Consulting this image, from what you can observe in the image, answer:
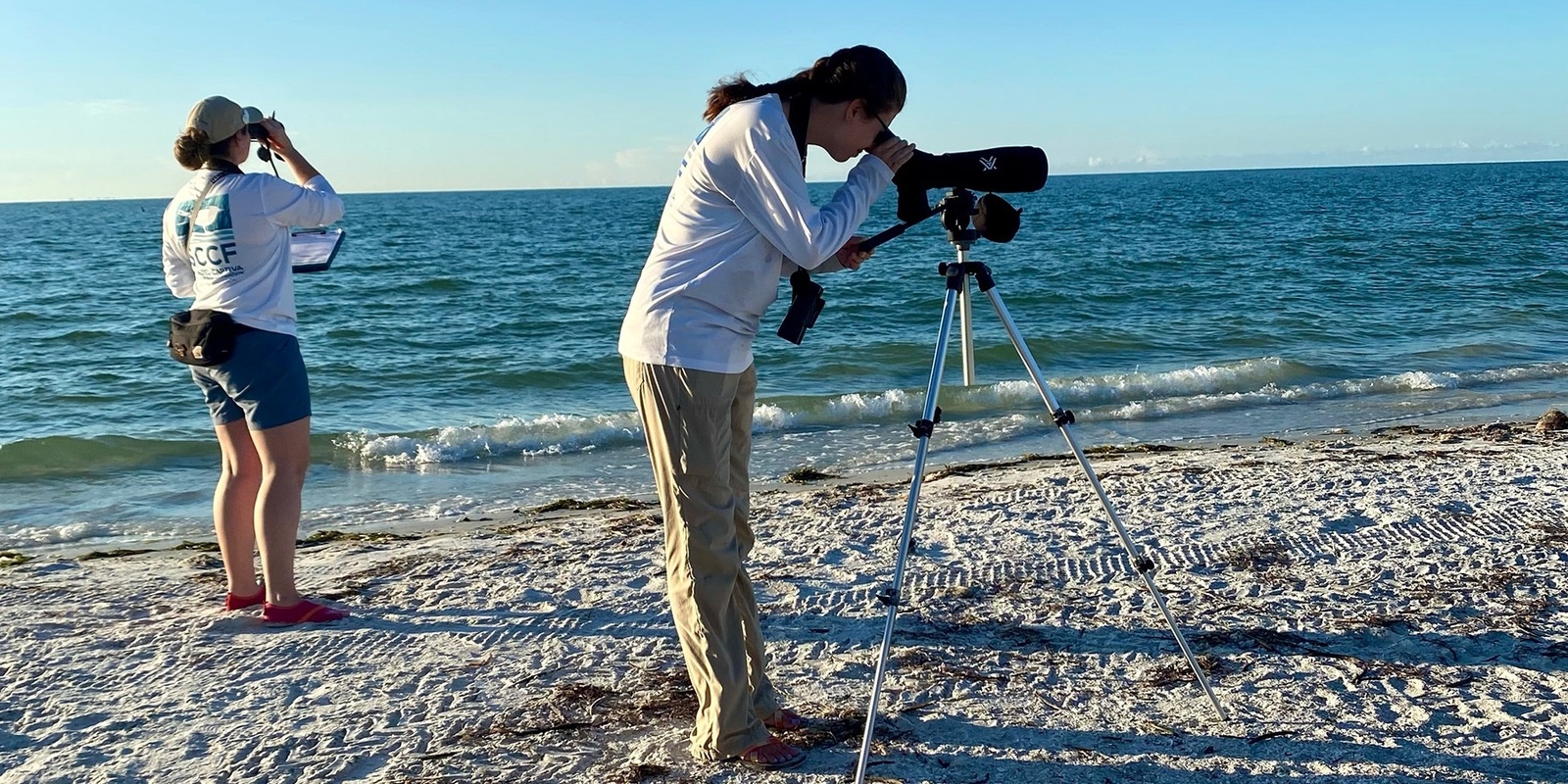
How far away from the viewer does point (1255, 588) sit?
13.9 feet

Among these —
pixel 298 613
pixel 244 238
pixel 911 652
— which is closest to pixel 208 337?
pixel 244 238

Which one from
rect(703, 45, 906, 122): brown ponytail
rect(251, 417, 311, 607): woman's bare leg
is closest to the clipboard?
rect(251, 417, 311, 607): woman's bare leg

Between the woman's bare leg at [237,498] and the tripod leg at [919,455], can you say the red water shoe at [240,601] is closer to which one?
the woman's bare leg at [237,498]

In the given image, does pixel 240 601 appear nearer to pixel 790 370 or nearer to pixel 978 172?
pixel 978 172

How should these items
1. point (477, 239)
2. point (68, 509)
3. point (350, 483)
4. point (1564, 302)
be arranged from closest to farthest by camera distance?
point (68, 509) → point (350, 483) → point (1564, 302) → point (477, 239)

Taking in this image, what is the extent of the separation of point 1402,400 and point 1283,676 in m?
7.48

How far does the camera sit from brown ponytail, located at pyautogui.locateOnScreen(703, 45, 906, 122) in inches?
103

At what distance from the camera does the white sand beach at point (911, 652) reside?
3.08m

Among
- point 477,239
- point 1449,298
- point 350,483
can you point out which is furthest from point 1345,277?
Result: point 477,239

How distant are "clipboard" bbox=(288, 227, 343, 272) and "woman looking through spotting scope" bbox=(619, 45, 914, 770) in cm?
177

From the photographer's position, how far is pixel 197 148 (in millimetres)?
3750

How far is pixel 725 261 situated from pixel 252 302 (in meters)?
A: 1.94

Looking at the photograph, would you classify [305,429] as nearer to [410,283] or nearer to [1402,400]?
[1402,400]

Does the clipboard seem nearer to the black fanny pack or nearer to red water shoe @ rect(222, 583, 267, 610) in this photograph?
the black fanny pack
